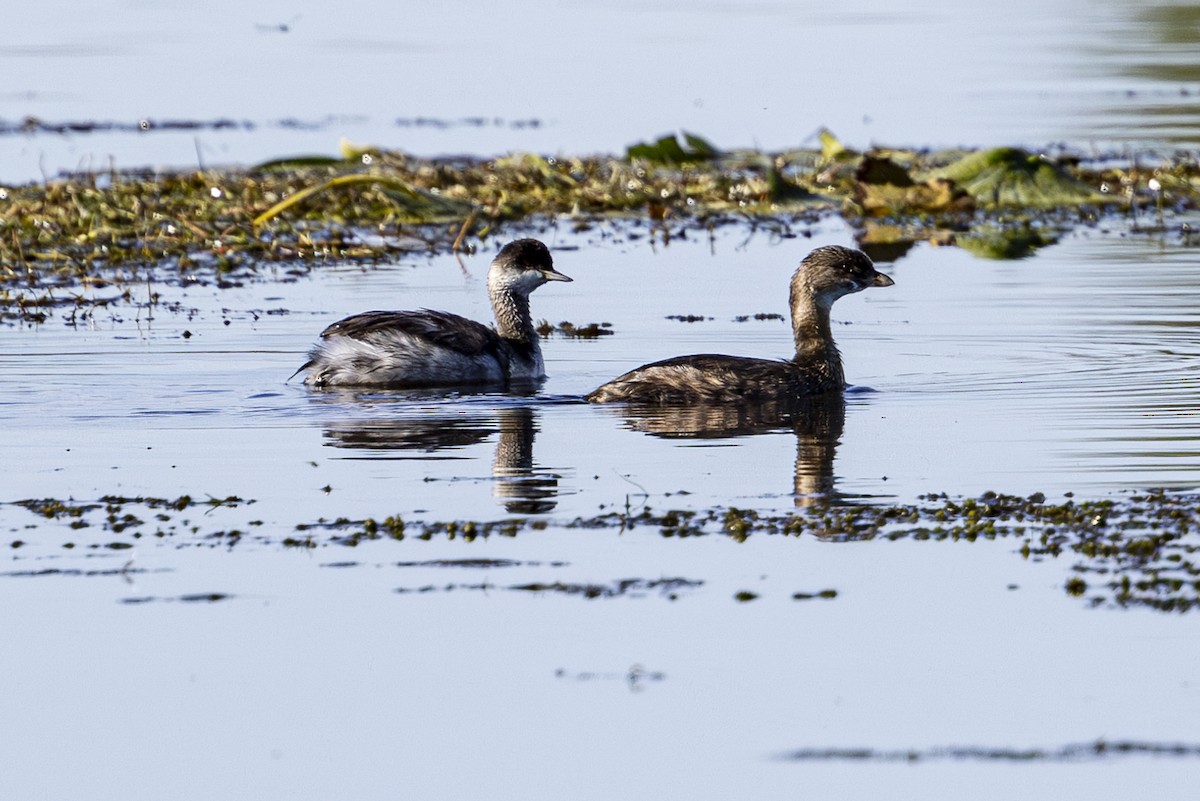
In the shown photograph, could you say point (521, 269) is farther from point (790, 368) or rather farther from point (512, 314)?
point (790, 368)

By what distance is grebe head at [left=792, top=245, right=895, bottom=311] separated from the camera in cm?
1351

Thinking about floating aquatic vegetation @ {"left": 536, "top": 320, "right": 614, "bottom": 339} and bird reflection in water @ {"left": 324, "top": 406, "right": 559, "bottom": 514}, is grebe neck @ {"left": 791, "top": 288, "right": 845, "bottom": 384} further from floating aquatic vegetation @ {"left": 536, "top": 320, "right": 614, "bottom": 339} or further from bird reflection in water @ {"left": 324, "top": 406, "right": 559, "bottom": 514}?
floating aquatic vegetation @ {"left": 536, "top": 320, "right": 614, "bottom": 339}

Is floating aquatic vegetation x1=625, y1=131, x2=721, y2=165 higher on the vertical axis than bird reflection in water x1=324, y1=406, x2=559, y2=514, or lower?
higher

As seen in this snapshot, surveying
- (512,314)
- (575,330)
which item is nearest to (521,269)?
(512,314)

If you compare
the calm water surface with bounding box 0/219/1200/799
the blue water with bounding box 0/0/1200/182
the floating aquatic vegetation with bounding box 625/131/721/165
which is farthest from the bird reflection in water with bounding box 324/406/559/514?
the floating aquatic vegetation with bounding box 625/131/721/165

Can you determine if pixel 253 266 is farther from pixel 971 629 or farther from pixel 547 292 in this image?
pixel 971 629

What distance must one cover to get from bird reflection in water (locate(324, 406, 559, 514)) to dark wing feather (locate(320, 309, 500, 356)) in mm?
912

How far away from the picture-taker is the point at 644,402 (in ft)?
40.3

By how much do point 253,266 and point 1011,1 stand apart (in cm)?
3717

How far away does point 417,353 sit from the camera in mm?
13141

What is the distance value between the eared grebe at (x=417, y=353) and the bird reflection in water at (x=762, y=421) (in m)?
1.53

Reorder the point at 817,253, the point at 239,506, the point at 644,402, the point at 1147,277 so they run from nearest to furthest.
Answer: the point at 239,506, the point at 644,402, the point at 817,253, the point at 1147,277

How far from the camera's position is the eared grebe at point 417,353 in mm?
12977

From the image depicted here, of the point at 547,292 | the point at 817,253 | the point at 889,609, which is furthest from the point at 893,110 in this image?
the point at 889,609
